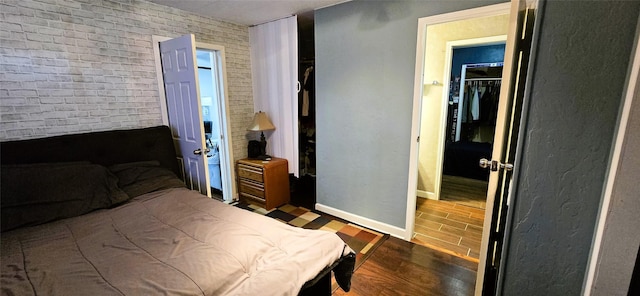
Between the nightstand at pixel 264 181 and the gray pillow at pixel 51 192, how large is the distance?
137 cm

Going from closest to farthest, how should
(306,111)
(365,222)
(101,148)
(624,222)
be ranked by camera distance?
(624,222)
(101,148)
(365,222)
(306,111)

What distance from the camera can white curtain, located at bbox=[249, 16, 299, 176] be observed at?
9.96 feet

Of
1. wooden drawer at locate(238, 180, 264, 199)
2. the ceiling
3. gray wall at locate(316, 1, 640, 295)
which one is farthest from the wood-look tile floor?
the ceiling

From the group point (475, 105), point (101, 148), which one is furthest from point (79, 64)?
point (475, 105)

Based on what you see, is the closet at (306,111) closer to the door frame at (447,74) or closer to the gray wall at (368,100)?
the gray wall at (368,100)

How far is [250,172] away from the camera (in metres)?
3.19

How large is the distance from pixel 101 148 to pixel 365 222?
2494mm

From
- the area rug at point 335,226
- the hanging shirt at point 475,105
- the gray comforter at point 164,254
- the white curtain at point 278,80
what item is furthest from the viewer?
the hanging shirt at point 475,105

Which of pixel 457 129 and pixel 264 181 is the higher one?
pixel 457 129

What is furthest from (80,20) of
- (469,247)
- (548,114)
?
(469,247)

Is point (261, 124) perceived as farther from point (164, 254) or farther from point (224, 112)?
point (164, 254)

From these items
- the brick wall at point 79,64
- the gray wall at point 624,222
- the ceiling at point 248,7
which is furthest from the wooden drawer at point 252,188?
the gray wall at point 624,222

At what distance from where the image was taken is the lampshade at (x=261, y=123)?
10.6ft

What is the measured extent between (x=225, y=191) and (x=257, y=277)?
2.50m
